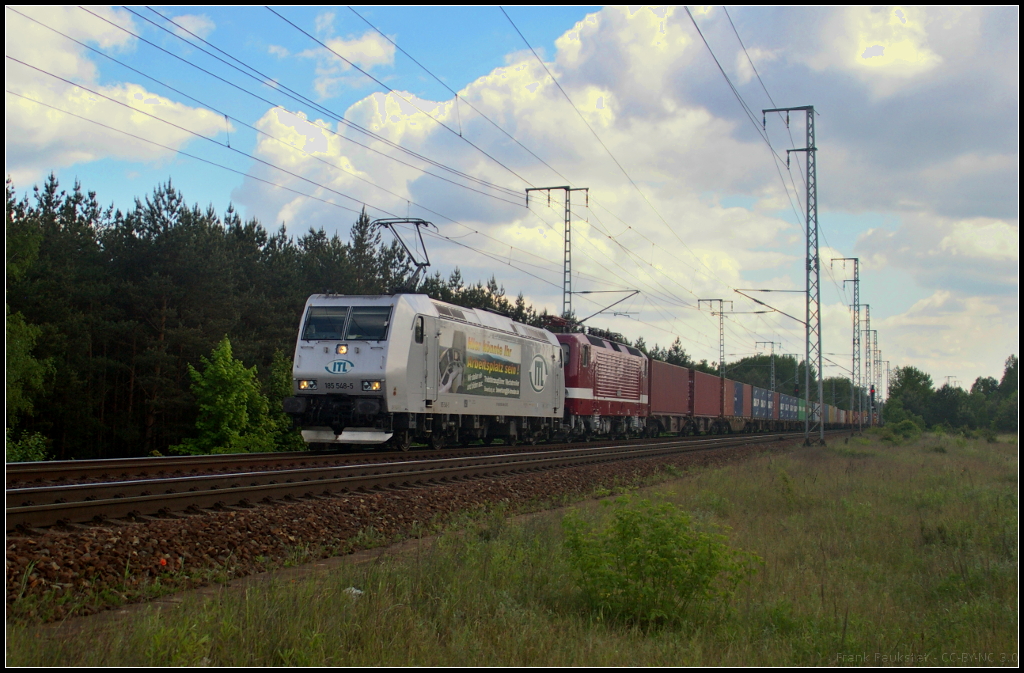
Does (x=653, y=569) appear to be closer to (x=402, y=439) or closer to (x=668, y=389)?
(x=402, y=439)

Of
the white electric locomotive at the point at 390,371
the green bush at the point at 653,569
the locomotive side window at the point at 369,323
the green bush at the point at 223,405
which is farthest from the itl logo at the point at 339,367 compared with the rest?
the green bush at the point at 653,569

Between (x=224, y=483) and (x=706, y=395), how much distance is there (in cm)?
3808

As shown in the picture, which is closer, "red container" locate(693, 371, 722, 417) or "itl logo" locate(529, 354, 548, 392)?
"itl logo" locate(529, 354, 548, 392)

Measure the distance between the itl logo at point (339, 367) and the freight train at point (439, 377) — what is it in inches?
1.1

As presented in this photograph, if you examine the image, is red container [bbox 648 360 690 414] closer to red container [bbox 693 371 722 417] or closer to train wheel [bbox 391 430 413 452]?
red container [bbox 693 371 722 417]

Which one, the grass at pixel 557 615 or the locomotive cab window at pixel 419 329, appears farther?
the locomotive cab window at pixel 419 329

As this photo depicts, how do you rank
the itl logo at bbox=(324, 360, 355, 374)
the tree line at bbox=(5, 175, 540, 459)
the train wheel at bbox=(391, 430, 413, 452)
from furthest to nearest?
the tree line at bbox=(5, 175, 540, 459) < the train wheel at bbox=(391, 430, 413, 452) < the itl logo at bbox=(324, 360, 355, 374)

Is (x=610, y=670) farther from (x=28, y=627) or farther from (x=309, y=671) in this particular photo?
(x=28, y=627)

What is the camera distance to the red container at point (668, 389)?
126 feet

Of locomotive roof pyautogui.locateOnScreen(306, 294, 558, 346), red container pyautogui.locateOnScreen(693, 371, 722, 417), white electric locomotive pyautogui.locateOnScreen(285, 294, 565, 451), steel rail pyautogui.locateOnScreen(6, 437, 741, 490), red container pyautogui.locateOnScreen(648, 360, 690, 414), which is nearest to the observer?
steel rail pyautogui.locateOnScreen(6, 437, 741, 490)

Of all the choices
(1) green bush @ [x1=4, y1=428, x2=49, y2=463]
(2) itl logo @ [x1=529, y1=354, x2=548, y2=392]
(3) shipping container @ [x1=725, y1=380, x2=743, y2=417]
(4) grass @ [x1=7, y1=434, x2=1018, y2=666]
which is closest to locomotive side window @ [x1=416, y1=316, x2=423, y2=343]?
(2) itl logo @ [x1=529, y1=354, x2=548, y2=392]

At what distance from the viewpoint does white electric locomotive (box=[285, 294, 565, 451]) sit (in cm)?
1791

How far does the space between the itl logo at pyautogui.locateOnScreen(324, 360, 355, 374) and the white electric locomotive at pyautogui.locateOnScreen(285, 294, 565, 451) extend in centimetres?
2

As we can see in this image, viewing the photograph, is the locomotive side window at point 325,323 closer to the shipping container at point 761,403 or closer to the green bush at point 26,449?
the green bush at point 26,449
